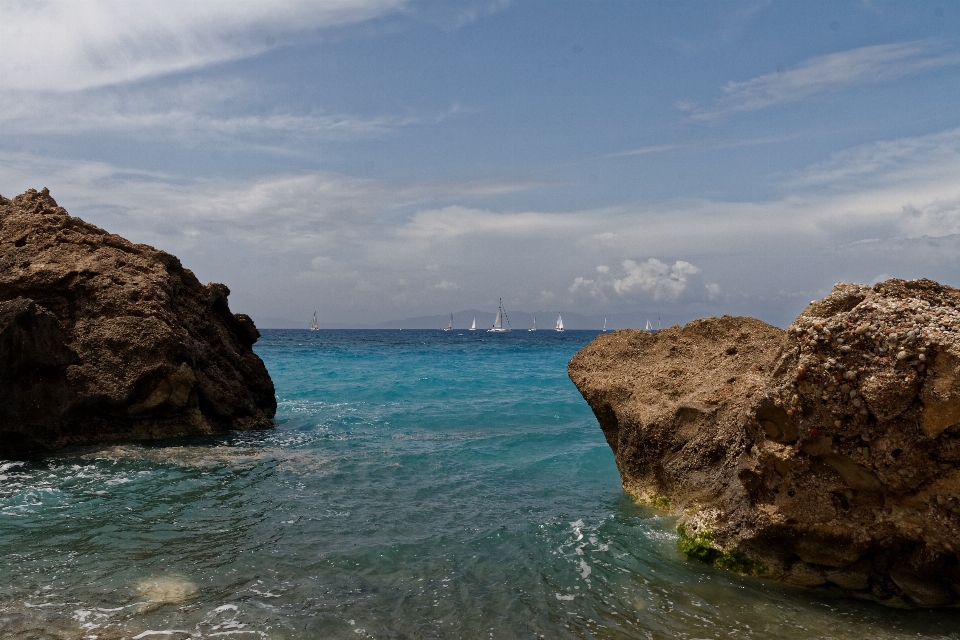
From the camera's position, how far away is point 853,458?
552 centimetres

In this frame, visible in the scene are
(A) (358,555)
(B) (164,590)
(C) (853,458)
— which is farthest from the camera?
(A) (358,555)

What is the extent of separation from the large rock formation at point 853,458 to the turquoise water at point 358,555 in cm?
29

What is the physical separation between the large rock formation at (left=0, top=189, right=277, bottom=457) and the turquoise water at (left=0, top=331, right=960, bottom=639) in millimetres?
731

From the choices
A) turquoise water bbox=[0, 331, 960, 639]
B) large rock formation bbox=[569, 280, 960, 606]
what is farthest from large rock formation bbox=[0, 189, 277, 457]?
large rock formation bbox=[569, 280, 960, 606]

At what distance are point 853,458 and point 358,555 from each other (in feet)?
15.4

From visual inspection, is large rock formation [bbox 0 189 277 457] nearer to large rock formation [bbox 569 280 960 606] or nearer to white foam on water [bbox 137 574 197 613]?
white foam on water [bbox 137 574 197 613]

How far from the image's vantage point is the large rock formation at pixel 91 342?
35.9ft

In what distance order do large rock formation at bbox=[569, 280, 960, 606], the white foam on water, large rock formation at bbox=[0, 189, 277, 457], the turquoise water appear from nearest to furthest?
large rock formation at bbox=[569, 280, 960, 606] < the turquoise water < the white foam on water < large rock formation at bbox=[0, 189, 277, 457]

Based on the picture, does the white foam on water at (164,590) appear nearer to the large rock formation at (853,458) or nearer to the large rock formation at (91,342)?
the large rock formation at (853,458)

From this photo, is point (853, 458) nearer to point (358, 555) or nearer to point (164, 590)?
point (358, 555)

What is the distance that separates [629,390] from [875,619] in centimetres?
397

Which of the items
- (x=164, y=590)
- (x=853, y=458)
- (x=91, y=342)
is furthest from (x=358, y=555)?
(x=91, y=342)

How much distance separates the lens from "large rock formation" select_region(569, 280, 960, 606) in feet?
16.9

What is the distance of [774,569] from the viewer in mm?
6266
